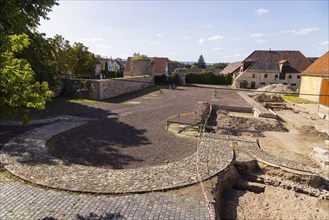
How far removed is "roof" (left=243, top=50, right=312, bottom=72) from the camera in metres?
47.9

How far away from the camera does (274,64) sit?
46.3 meters

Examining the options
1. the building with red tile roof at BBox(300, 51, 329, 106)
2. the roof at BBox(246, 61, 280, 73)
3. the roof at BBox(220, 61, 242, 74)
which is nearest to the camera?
the building with red tile roof at BBox(300, 51, 329, 106)

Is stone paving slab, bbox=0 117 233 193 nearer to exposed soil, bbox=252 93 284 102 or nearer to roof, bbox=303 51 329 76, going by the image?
exposed soil, bbox=252 93 284 102

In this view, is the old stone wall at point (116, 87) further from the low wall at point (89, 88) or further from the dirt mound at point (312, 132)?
the dirt mound at point (312, 132)

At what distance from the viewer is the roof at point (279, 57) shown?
47947 millimetres

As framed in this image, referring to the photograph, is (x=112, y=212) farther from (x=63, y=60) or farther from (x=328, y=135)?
(x=63, y=60)

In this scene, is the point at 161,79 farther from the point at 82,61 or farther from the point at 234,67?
the point at 234,67

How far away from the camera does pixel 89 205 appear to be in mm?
6301

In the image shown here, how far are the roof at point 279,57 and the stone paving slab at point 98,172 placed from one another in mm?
44854

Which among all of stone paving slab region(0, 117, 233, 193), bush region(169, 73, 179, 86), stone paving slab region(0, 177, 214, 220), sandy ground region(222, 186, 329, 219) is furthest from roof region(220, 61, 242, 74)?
stone paving slab region(0, 177, 214, 220)

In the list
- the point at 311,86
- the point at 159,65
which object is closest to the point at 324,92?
the point at 311,86

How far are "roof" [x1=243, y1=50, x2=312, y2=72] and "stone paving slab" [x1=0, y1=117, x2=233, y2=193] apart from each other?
4485 cm

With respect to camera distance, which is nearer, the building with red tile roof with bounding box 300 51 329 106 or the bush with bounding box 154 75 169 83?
the building with red tile roof with bounding box 300 51 329 106

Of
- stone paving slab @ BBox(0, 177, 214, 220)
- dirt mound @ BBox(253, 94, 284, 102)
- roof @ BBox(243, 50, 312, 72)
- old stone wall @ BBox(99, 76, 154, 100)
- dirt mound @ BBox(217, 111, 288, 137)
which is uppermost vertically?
roof @ BBox(243, 50, 312, 72)
